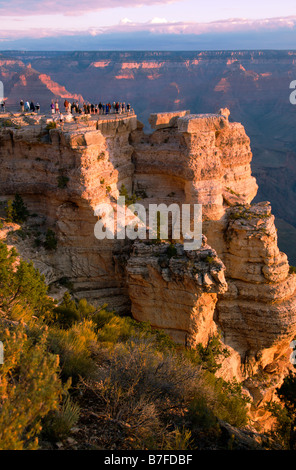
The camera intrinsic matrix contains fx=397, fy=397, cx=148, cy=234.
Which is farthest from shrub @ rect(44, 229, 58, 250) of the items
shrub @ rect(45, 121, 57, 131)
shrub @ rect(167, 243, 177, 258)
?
shrub @ rect(167, 243, 177, 258)

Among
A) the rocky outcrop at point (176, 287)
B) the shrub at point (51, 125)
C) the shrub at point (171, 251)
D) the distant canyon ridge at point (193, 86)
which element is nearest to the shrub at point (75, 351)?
the rocky outcrop at point (176, 287)

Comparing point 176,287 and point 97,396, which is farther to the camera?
point 176,287

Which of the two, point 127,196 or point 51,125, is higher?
point 51,125

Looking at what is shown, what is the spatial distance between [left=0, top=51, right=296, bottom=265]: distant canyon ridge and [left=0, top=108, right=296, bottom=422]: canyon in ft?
217

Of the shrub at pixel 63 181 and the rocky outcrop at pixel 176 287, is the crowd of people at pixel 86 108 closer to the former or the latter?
the shrub at pixel 63 181

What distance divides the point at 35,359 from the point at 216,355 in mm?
15542

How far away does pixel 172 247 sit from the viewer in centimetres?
1984

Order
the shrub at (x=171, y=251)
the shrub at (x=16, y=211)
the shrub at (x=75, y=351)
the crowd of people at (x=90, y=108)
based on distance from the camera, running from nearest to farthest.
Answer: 1. the shrub at (x=75, y=351)
2. the shrub at (x=171, y=251)
3. the shrub at (x=16, y=211)
4. the crowd of people at (x=90, y=108)

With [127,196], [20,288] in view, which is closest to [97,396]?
[20,288]

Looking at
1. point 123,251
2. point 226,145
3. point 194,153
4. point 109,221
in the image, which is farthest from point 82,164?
point 226,145

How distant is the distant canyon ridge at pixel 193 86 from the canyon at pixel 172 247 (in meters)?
66.1

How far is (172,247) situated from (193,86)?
420ft

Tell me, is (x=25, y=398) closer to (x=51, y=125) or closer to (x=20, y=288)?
(x=20, y=288)

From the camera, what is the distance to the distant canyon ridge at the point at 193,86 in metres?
98.5
